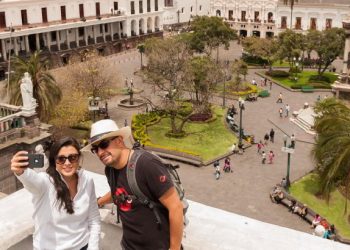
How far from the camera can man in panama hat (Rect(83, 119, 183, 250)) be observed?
15.5 feet

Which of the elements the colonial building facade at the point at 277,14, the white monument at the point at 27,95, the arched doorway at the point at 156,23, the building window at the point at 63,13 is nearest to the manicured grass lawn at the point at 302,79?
the colonial building facade at the point at 277,14

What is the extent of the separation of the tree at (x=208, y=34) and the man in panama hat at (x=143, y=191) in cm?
5008

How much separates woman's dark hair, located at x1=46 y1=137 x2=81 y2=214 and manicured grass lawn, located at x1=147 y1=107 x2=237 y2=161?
24.0m

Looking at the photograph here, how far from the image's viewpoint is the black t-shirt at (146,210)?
4.69 m

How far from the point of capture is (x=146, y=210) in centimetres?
488

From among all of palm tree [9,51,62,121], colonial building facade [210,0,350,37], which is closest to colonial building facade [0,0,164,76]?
colonial building facade [210,0,350,37]

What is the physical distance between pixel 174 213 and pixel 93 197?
3.95ft

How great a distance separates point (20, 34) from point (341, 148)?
1606 inches

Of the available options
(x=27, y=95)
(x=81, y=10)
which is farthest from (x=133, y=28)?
(x=27, y=95)

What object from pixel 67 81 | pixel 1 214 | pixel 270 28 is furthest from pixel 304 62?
pixel 1 214

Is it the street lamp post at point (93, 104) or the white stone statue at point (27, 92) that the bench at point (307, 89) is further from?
the white stone statue at point (27, 92)

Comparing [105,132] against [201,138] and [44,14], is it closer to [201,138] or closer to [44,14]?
[201,138]

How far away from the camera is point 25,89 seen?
17234mm

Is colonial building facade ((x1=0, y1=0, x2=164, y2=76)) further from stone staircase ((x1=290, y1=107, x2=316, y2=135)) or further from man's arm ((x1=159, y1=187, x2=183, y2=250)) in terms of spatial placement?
man's arm ((x1=159, y1=187, x2=183, y2=250))
